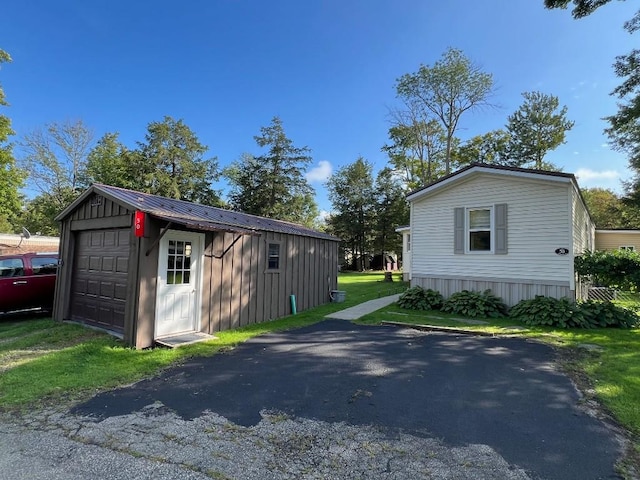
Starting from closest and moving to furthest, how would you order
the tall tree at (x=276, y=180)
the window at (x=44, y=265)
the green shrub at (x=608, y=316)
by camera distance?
the green shrub at (x=608, y=316) → the window at (x=44, y=265) → the tall tree at (x=276, y=180)

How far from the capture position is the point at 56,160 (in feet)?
88.6

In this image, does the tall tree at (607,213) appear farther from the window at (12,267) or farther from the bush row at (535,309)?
the window at (12,267)

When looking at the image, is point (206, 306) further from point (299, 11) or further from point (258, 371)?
point (299, 11)

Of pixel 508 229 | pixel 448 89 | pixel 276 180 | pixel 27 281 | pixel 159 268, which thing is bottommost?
pixel 27 281

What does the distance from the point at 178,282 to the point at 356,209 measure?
25119mm

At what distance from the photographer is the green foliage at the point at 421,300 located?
9.93m

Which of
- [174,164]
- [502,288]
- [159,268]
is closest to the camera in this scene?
[159,268]

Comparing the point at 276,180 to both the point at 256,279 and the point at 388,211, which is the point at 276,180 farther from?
the point at 256,279

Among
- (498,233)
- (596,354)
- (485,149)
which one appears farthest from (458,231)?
(485,149)

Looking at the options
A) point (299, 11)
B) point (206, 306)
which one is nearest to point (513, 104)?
point (299, 11)

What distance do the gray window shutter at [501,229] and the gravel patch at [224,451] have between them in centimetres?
772

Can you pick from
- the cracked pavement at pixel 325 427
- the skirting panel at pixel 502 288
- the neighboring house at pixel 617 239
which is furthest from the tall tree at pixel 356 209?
the cracked pavement at pixel 325 427

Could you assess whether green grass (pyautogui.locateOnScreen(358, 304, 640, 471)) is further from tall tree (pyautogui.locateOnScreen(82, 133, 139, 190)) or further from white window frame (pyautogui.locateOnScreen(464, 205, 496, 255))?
tall tree (pyautogui.locateOnScreen(82, 133, 139, 190))

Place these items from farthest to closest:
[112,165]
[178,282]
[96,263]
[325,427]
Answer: [112,165] → [96,263] → [178,282] → [325,427]
